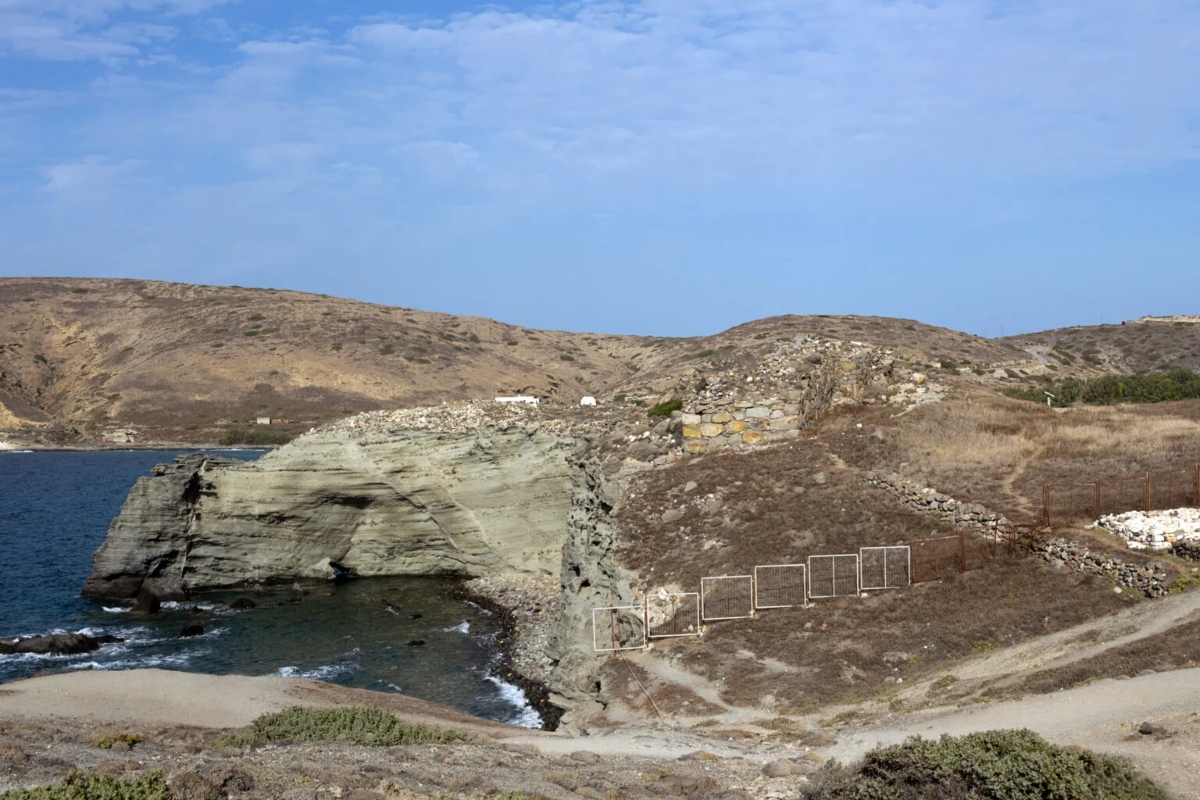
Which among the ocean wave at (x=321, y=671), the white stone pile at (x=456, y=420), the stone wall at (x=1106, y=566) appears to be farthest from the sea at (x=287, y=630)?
the stone wall at (x=1106, y=566)

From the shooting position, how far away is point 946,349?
360ft

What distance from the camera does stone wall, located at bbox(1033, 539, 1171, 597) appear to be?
71.2ft

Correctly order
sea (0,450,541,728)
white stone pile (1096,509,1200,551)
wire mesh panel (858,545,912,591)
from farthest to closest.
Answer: sea (0,450,541,728) < wire mesh panel (858,545,912,591) < white stone pile (1096,509,1200,551)

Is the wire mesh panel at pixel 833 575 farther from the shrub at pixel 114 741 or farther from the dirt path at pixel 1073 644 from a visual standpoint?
the shrub at pixel 114 741

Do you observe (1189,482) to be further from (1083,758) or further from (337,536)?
(337,536)

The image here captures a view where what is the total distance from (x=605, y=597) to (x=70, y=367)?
5221 inches

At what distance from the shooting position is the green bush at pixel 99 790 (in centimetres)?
1061

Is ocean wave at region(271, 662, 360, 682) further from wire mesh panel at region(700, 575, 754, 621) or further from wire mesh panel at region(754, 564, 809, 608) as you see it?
wire mesh panel at region(754, 564, 809, 608)

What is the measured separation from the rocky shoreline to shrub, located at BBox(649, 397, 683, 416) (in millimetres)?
9285

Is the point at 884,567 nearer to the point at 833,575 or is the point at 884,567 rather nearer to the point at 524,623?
the point at 833,575

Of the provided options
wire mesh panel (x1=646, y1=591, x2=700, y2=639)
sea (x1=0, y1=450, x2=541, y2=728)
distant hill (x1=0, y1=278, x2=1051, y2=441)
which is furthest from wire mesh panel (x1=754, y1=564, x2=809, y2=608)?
distant hill (x1=0, y1=278, x2=1051, y2=441)

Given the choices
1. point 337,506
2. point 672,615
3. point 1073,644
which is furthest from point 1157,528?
point 337,506

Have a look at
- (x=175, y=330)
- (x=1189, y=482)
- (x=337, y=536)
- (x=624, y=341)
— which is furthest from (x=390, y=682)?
(x=624, y=341)

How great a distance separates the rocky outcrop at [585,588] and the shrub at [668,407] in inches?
170
